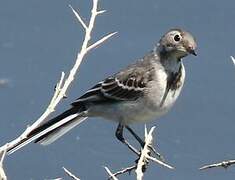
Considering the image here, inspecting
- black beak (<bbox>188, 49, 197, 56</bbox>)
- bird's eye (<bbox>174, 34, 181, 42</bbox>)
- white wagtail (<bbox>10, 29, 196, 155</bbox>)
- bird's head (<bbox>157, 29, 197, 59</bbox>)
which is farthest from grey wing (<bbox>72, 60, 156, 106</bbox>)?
black beak (<bbox>188, 49, 197, 56</bbox>)

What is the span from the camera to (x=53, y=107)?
2.44 metres

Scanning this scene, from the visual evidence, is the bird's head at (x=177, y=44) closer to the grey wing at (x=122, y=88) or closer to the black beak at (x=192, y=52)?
the black beak at (x=192, y=52)

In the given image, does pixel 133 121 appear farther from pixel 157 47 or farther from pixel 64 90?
pixel 64 90

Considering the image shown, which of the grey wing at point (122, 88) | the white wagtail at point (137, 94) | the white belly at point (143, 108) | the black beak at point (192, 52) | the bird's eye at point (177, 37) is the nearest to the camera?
the black beak at point (192, 52)

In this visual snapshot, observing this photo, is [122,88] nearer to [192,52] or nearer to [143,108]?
[143,108]

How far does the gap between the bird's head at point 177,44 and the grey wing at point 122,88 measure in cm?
24

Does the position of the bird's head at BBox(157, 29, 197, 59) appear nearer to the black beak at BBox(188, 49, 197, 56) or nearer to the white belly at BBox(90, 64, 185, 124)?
the black beak at BBox(188, 49, 197, 56)

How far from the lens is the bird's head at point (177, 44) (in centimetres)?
436

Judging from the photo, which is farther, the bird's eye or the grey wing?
the grey wing

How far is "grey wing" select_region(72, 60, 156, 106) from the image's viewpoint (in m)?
4.97

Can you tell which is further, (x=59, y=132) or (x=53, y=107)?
(x=59, y=132)

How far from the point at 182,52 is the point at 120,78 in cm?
68

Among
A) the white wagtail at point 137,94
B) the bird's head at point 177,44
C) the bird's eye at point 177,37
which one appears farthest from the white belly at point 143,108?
the bird's eye at point 177,37

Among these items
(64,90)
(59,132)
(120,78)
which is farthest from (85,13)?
(64,90)
